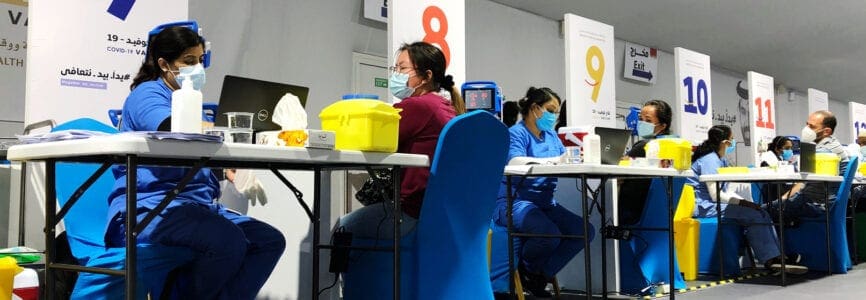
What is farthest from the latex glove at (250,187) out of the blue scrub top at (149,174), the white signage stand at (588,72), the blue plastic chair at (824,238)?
the blue plastic chair at (824,238)

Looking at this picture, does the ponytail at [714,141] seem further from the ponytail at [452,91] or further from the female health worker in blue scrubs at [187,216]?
the female health worker in blue scrubs at [187,216]

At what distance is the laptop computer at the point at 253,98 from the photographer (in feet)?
6.64

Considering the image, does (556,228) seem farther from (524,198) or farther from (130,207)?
(130,207)

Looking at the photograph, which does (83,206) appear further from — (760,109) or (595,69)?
(760,109)

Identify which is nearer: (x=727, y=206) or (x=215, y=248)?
(x=215, y=248)

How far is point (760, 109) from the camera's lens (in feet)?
23.2

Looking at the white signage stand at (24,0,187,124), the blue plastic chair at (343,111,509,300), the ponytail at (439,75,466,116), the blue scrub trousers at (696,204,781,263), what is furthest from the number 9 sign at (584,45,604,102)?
the blue plastic chair at (343,111,509,300)

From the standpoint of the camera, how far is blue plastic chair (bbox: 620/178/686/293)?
12.6 feet

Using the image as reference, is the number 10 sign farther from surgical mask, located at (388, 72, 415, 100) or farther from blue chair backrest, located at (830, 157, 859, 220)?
surgical mask, located at (388, 72, 415, 100)

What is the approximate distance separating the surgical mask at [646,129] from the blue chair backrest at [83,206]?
3.28 m

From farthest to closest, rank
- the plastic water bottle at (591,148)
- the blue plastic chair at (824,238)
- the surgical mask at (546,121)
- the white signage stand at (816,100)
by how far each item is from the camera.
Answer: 1. the white signage stand at (816,100)
2. the blue plastic chair at (824,238)
3. the surgical mask at (546,121)
4. the plastic water bottle at (591,148)

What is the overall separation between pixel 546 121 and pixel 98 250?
87.8 inches

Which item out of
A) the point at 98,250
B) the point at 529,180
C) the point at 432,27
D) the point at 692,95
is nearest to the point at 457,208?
the point at 98,250

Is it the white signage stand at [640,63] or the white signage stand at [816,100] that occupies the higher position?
the white signage stand at [640,63]
